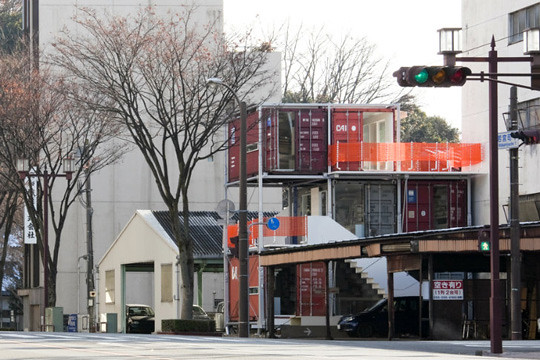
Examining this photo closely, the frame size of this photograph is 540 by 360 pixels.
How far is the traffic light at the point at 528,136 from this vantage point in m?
36.4

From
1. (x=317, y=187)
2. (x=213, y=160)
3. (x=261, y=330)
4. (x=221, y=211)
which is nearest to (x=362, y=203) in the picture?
(x=317, y=187)

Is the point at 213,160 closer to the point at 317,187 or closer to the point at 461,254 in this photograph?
the point at 317,187

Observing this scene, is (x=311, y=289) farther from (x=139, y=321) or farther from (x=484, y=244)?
(x=484, y=244)

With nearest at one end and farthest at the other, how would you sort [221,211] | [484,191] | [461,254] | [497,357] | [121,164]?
[497,357] < [461,254] < [221,211] < [484,191] < [121,164]

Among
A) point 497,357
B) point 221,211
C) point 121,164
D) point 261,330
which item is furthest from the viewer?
point 121,164

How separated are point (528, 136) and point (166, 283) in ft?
64.4

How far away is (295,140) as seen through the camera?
2030 inches

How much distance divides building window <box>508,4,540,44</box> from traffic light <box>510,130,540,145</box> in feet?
14.8

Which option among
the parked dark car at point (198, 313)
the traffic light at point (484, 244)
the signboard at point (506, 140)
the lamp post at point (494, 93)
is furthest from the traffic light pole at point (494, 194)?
the parked dark car at point (198, 313)

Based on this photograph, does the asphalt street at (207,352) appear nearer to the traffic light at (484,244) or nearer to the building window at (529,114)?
the traffic light at (484,244)

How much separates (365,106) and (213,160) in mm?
24778

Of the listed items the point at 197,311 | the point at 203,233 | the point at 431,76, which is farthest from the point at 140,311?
the point at 431,76

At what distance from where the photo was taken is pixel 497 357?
1021 inches

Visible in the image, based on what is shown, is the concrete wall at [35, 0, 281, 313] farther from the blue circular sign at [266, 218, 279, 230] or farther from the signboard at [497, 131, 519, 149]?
the signboard at [497, 131, 519, 149]
